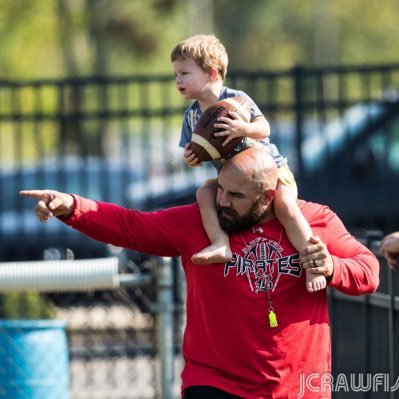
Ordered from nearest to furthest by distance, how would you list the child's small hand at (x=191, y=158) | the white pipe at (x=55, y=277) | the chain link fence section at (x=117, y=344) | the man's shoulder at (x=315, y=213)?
→ the child's small hand at (x=191, y=158)
the man's shoulder at (x=315, y=213)
the white pipe at (x=55, y=277)
the chain link fence section at (x=117, y=344)

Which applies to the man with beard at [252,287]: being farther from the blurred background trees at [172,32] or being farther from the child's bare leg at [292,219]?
the blurred background trees at [172,32]

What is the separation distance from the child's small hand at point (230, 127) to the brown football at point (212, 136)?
2 centimetres

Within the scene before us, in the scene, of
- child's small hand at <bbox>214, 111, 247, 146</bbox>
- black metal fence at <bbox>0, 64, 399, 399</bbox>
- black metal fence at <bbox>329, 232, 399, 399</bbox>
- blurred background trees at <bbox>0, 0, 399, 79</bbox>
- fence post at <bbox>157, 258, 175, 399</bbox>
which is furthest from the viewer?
blurred background trees at <bbox>0, 0, 399, 79</bbox>

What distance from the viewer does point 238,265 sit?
15.2 feet

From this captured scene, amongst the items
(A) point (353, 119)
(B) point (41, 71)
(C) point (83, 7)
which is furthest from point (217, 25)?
(A) point (353, 119)

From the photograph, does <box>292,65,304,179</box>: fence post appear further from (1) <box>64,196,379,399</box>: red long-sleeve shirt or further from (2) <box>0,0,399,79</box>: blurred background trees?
(1) <box>64,196,379,399</box>: red long-sleeve shirt

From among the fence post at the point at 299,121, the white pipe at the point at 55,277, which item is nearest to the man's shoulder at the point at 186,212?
the white pipe at the point at 55,277

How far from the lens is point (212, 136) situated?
456 centimetres

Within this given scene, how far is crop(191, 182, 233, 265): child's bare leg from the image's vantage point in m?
4.55

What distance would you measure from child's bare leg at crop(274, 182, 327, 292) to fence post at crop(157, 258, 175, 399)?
1990mm

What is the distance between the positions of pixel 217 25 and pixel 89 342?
44.2 meters

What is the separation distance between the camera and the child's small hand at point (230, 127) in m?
4.53

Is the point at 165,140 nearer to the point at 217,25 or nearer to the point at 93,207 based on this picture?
the point at 93,207

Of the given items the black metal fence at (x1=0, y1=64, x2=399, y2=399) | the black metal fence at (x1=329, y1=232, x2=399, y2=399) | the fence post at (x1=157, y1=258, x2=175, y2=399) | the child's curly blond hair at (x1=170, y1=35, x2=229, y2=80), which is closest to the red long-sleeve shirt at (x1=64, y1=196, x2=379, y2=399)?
the child's curly blond hair at (x1=170, y1=35, x2=229, y2=80)
